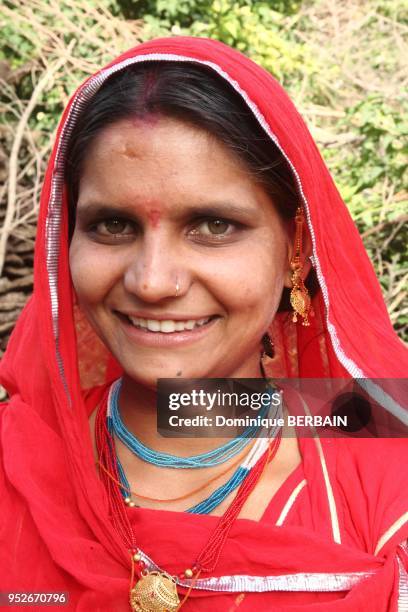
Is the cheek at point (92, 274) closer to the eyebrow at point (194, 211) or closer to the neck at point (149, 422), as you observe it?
the eyebrow at point (194, 211)

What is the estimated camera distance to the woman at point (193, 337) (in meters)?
1.35

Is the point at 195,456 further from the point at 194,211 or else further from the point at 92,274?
the point at 194,211

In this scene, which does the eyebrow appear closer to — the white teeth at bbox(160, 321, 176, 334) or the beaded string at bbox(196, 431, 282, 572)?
the white teeth at bbox(160, 321, 176, 334)

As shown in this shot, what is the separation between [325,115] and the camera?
477 cm

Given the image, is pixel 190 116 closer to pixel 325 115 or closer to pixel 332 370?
pixel 332 370

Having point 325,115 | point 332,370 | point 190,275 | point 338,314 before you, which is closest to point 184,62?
point 190,275

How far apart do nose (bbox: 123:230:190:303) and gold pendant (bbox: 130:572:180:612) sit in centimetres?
60

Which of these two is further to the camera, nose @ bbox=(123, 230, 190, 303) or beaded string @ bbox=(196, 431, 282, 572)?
beaded string @ bbox=(196, 431, 282, 572)


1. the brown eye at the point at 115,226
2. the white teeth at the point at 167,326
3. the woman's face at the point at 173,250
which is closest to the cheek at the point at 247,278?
the woman's face at the point at 173,250

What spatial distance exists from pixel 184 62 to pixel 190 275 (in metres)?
0.46

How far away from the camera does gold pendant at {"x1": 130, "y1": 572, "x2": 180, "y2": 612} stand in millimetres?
1367

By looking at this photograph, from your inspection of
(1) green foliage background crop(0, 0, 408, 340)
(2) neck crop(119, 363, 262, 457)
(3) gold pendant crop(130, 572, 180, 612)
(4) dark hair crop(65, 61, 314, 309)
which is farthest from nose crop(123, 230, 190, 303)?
(1) green foliage background crop(0, 0, 408, 340)

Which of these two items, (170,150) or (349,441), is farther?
(349,441)

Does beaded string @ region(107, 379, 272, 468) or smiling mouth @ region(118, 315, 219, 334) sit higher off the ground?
smiling mouth @ region(118, 315, 219, 334)
